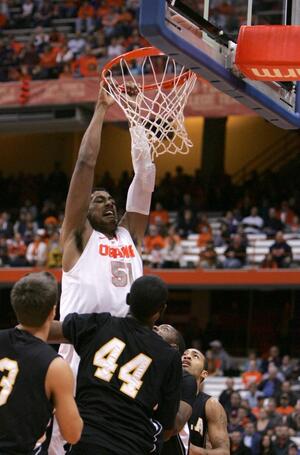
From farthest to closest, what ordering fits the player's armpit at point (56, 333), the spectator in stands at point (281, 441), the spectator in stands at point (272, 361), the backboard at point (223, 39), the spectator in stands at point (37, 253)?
the spectator in stands at point (37, 253)
the spectator in stands at point (272, 361)
the spectator in stands at point (281, 441)
the backboard at point (223, 39)
the player's armpit at point (56, 333)

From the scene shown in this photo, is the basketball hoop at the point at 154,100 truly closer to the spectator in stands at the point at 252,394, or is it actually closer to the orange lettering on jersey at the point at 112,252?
the orange lettering on jersey at the point at 112,252

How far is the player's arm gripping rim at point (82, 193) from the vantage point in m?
5.90

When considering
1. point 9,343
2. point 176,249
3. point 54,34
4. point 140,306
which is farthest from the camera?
point 54,34

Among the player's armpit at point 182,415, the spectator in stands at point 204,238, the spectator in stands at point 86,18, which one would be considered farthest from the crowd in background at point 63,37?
the player's armpit at point 182,415

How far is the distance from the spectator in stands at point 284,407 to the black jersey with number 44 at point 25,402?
41.8 ft

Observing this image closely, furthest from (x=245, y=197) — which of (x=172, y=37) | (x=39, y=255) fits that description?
(x=172, y=37)

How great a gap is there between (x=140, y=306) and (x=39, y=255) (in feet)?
53.8

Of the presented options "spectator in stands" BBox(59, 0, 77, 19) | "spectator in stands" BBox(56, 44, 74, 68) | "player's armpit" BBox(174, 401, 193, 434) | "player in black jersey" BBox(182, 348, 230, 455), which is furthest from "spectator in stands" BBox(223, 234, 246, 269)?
"player's armpit" BBox(174, 401, 193, 434)

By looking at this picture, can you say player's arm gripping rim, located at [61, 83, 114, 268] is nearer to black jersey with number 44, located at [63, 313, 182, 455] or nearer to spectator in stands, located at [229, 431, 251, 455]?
black jersey with number 44, located at [63, 313, 182, 455]

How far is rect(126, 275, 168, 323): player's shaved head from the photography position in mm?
5223

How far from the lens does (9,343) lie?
492cm

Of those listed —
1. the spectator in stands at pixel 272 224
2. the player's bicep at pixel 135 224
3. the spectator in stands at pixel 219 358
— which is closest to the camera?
the player's bicep at pixel 135 224

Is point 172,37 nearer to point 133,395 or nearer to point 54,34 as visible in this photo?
Answer: point 133,395

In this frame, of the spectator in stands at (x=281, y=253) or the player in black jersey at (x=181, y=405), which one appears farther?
the spectator in stands at (x=281, y=253)
